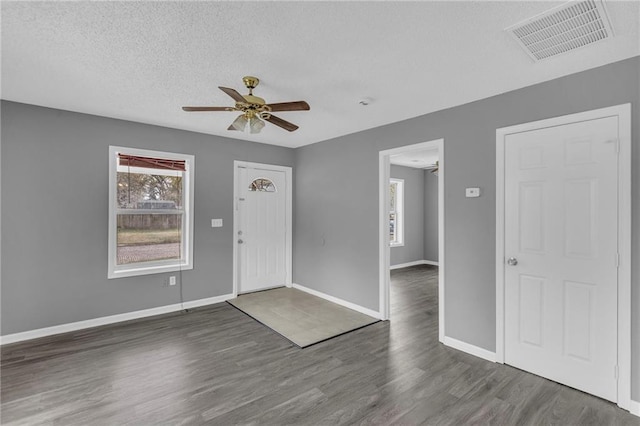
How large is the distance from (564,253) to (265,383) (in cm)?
273

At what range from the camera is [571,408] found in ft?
7.37

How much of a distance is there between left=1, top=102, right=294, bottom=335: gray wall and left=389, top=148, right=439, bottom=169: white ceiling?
13.6 ft

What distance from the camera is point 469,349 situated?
311 cm

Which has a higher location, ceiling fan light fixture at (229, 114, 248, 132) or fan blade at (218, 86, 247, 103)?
fan blade at (218, 86, 247, 103)

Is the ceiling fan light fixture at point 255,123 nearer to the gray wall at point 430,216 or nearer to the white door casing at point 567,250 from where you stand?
the white door casing at point 567,250

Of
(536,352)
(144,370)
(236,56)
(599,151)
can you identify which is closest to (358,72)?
(236,56)

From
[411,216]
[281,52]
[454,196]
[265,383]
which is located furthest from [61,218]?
[411,216]

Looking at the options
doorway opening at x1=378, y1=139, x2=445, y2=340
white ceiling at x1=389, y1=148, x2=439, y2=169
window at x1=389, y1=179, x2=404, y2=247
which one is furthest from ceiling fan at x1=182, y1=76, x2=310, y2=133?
window at x1=389, y1=179, x2=404, y2=247

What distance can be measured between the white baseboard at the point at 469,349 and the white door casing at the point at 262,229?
3056 mm

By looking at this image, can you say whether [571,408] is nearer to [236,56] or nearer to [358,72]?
[358,72]

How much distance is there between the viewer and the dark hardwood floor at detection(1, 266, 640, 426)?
216 centimetres

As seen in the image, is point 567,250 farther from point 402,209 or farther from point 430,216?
point 430,216

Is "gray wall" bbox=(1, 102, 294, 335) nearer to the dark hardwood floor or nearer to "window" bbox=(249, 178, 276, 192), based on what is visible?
the dark hardwood floor

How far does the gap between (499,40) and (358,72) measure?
1.01 metres
